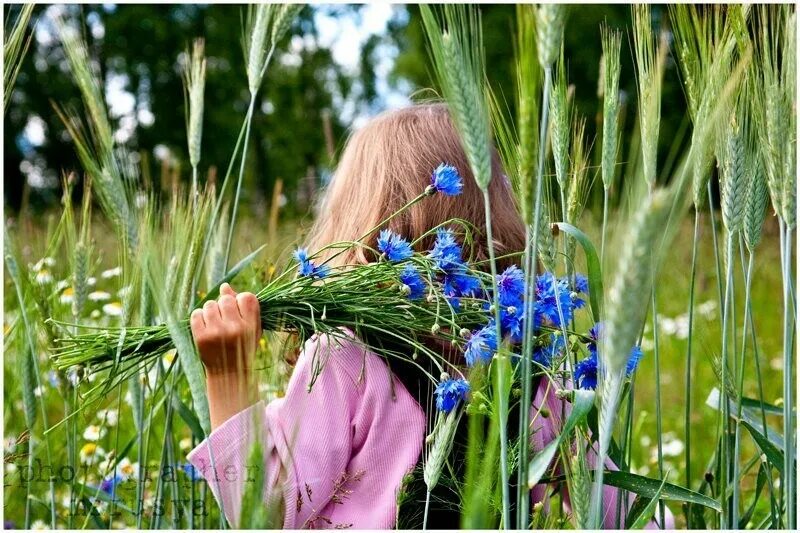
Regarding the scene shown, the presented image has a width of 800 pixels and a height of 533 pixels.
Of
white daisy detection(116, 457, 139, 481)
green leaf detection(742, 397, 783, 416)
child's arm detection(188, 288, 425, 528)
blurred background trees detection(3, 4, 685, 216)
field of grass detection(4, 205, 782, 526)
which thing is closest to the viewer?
child's arm detection(188, 288, 425, 528)

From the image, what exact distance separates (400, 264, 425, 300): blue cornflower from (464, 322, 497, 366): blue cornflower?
0.11m

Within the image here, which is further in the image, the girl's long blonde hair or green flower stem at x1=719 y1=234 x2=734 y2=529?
the girl's long blonde hair

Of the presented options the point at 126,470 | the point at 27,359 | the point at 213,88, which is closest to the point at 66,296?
the point at 126,470

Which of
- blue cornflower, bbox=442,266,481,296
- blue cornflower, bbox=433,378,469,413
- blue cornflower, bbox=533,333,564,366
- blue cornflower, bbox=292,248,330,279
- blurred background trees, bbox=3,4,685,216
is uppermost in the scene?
blurred background trees, bbox=3,4,685,216

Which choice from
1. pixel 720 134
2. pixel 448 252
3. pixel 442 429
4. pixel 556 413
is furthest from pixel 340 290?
pixel 720 134

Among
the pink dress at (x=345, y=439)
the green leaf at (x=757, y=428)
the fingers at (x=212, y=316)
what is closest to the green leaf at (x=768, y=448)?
the green leaf at (x=757, y=428)

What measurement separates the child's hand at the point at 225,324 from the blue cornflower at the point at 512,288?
30cm

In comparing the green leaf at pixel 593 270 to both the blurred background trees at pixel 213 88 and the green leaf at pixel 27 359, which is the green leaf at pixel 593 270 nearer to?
the green leaf at pixel 27 359

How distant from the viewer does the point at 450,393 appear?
97 centimetres

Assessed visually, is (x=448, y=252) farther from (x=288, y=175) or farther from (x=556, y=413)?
(x=288, y=175)

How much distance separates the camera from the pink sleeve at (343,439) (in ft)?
3.85

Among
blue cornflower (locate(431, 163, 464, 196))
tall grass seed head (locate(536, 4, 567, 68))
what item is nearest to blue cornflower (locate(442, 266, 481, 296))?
blue cornflower (locate(431, 163, 464, 196))

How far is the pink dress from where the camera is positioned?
1.17 m

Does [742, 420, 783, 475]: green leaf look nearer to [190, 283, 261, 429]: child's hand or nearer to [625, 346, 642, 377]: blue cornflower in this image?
[625, 346, 642, 377]: blue cornflower
